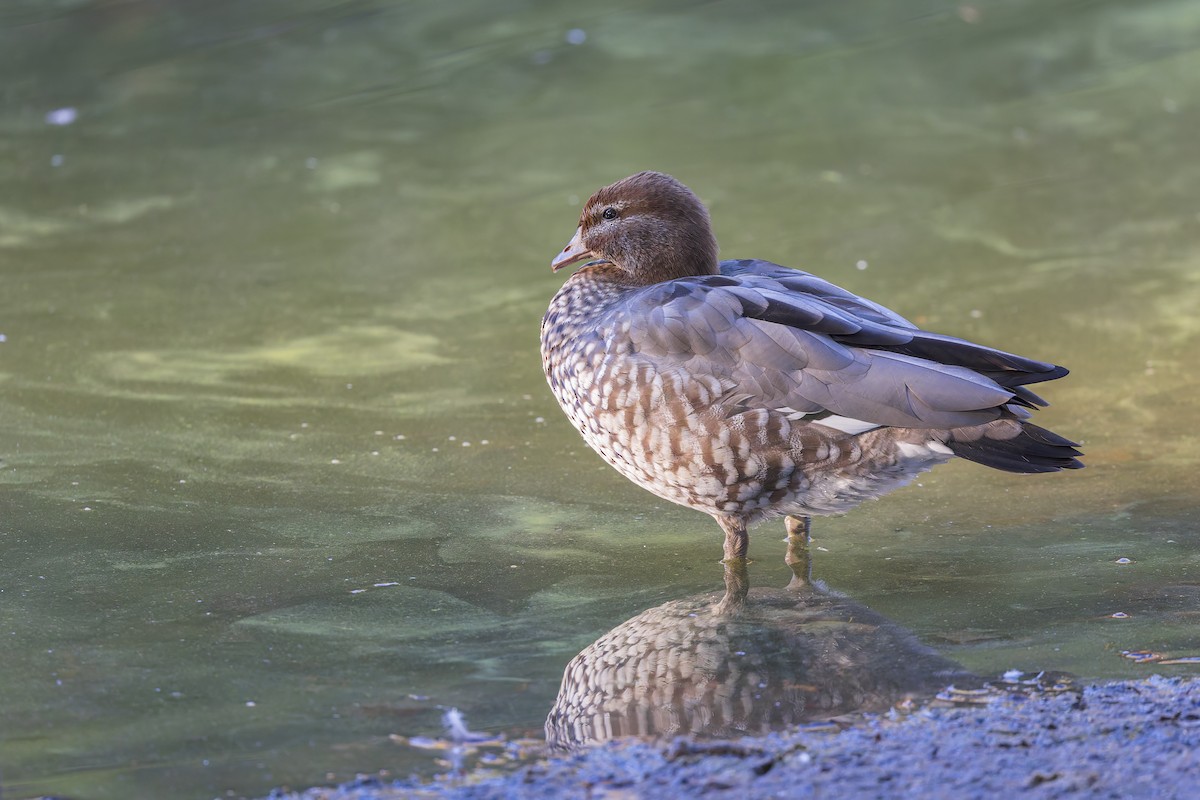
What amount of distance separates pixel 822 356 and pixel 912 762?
4.91 ft

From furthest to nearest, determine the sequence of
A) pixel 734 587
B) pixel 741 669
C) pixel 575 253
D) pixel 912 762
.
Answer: pixel 575 253, pixel 734 587, pixel 741 669, pixel 912 762

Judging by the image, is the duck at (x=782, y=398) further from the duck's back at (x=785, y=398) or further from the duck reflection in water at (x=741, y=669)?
the duck reflection in water at (x=741, y=669)

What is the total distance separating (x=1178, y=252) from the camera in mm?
7848

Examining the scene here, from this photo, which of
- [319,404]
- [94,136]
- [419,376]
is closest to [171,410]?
[319,404]

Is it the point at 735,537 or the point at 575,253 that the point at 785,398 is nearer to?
the point at 735,537

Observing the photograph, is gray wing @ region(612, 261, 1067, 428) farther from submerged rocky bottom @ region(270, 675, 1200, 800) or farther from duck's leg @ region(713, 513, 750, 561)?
submerged rocky bottom @ region(270, 675, 1200, 800)

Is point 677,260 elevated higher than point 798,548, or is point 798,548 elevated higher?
point 677,260

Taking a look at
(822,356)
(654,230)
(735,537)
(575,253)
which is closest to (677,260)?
(654,230)

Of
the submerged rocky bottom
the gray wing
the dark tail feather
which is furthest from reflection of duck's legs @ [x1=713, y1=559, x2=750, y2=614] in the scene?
the submerged rocky bottom

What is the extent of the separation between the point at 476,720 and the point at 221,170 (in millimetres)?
6510

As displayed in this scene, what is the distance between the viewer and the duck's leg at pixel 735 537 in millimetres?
4758

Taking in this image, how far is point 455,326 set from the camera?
7.15m

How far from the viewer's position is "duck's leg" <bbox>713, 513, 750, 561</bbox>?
476 cm

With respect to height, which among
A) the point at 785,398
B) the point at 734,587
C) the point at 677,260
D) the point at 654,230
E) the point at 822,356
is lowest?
the point at 734,587
